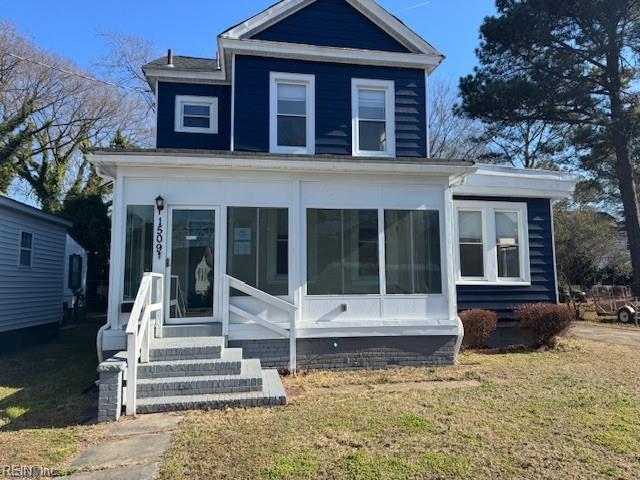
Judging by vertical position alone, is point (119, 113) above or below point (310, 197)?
above

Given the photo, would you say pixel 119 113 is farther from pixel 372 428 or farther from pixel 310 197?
pixel 372 428

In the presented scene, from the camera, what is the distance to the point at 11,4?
19.8m

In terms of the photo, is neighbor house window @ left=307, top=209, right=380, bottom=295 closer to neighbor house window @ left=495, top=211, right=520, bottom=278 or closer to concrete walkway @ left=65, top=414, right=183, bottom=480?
concrete walkway @ left=65, top=414, right=183, bottom=480

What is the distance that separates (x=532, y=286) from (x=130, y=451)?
29.6 feet

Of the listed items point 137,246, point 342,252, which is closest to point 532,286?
point 342,252

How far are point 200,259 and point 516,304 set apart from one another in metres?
6.99

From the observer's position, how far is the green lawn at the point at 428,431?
12.3ft

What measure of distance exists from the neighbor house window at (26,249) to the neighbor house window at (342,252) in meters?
7.77

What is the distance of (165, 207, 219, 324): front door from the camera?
7.30 meters

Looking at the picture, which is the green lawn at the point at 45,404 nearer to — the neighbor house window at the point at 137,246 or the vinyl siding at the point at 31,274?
the vinyl siding at the point at 31,274

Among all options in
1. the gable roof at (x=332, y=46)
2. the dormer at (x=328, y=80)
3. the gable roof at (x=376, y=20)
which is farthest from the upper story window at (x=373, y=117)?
the gable roof at (x=376, y=20)

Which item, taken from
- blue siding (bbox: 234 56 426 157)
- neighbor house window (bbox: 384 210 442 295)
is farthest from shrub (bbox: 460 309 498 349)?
blue siding (bbox: 234 56 426 157)


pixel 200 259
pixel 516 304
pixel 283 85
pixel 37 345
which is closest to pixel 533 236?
pixel 516 304

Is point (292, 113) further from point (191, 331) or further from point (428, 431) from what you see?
point (428, 431)
